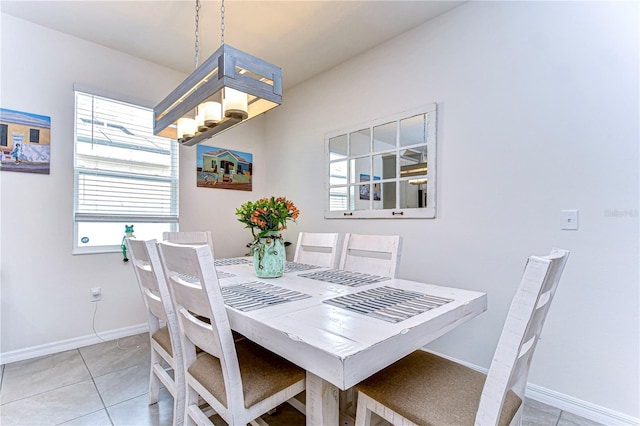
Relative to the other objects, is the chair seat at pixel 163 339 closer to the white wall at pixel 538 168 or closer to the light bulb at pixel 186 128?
the light bulb at pixel 186 128

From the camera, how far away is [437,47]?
7.69 ft

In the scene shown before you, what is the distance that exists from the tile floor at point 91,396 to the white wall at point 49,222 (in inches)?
12.8

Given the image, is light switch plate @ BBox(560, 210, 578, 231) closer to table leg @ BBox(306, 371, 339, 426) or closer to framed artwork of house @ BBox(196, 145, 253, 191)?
table leg @ BBox(306, 371, 339, 426)

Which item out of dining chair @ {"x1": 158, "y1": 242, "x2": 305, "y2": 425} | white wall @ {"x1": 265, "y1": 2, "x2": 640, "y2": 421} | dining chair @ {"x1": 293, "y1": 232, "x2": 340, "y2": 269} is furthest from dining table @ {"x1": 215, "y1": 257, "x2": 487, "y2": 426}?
white wall @ {"x1": 265, "y1": 2, "x2": 640, "y2": 421}

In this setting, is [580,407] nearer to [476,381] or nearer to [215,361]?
[476,381]

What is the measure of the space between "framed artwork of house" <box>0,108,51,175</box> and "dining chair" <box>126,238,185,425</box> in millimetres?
1529

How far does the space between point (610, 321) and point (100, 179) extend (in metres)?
3.81

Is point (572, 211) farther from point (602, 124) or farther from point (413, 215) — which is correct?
point (413, 215)

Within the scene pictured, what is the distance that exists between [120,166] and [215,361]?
2.38 meters

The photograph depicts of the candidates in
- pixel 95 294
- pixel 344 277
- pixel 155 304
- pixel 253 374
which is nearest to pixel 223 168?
pixel 95 294

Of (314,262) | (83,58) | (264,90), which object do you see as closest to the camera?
(264,90)

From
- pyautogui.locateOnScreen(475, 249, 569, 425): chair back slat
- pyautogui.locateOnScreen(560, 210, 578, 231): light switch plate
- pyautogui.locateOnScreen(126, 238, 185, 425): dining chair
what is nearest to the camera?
pyautogui.locateOnScreen(475, 249, 569, 425): chair back slat

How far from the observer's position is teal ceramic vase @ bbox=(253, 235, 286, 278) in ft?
5.58

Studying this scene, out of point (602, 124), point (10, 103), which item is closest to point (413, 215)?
point (602, 124)
